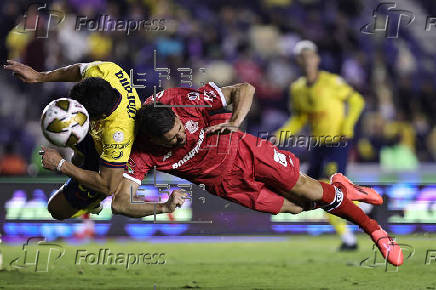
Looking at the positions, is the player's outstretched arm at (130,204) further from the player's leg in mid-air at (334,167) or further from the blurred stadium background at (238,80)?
the player's leg in mid-air at (334,167)

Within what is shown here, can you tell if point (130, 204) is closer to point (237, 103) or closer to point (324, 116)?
point (237, 103)

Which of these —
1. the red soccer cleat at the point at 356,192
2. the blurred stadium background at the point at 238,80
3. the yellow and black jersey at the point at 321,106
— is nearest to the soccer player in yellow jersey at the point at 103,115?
the blurred stadium background at the point at 238,80

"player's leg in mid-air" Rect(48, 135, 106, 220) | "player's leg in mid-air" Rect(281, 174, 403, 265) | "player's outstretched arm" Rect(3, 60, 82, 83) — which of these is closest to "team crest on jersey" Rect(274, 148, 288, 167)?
"player's leg in mid-air" Rect(281, 174, 403, 265)

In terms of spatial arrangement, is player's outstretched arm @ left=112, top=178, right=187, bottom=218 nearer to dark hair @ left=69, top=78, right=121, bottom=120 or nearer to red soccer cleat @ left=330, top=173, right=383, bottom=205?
dark hair @ left=69, top=78, right=121, bottom=120

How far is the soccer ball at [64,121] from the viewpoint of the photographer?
6605 millimetres

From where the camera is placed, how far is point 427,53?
15.9 m

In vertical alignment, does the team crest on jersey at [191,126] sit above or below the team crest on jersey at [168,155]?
above

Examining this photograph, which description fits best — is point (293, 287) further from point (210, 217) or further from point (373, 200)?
point (210, 217)

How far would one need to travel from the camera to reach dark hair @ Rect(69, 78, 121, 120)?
6676mm

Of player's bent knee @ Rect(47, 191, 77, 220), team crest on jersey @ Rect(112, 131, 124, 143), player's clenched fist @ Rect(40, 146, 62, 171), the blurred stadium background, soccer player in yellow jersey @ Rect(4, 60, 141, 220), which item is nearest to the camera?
soccer player in yellow jersey @ Rect(4, 60, 141, 220)

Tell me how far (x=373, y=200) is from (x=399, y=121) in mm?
6116

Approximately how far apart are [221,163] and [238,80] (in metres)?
4.62

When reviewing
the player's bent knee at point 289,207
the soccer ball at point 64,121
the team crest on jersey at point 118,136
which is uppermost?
the soccer ball at point 64,121

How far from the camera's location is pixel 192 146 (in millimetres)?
7465
